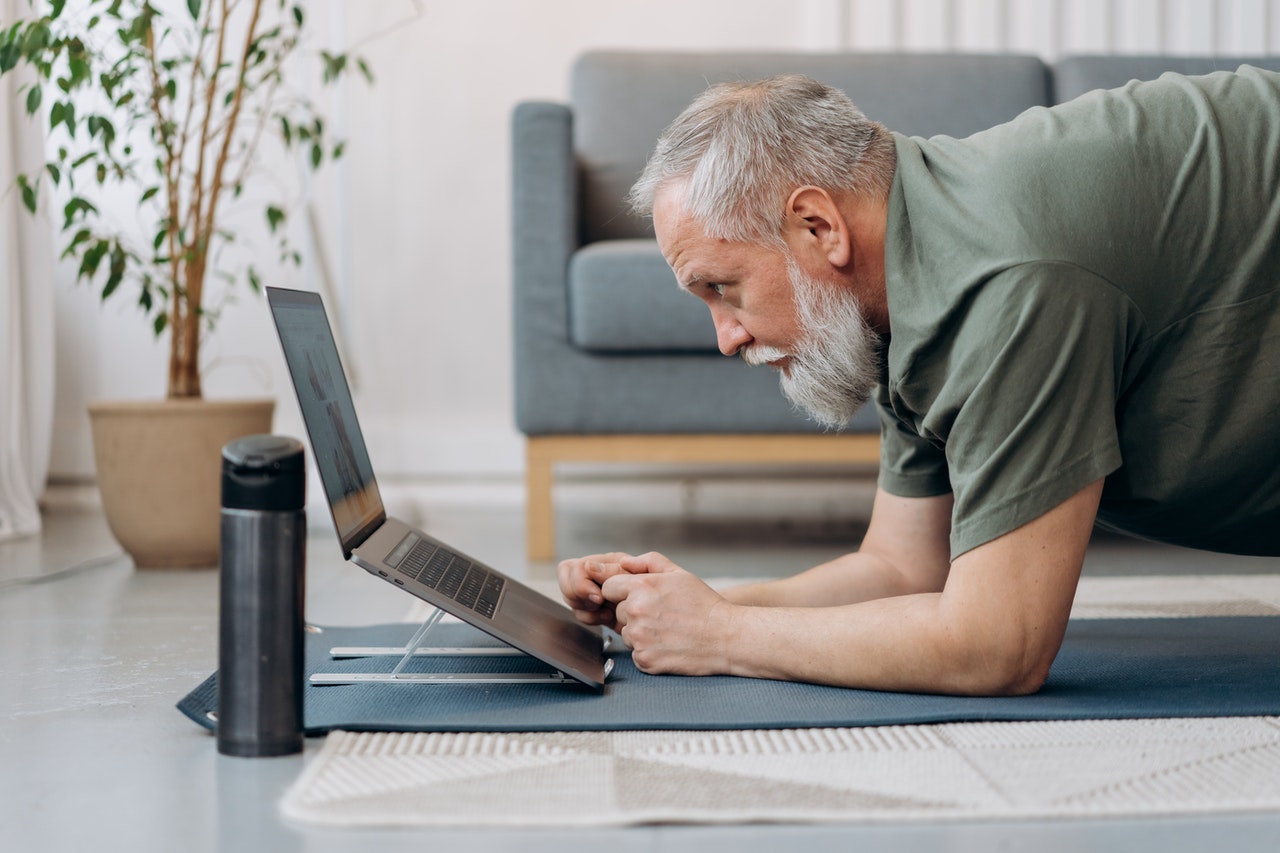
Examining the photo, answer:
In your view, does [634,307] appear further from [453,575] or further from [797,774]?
[797,774]

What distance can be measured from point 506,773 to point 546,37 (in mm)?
2526

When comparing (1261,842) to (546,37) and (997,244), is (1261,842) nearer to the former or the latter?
(997,244)

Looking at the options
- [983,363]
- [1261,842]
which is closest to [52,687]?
[983,363]

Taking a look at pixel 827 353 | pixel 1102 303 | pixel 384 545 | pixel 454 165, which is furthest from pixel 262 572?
pixel 454 165

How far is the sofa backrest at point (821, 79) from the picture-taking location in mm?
2775

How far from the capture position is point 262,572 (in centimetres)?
96

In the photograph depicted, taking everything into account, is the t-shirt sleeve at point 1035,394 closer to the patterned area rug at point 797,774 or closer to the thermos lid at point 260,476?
the patterned area rug at point 797,774

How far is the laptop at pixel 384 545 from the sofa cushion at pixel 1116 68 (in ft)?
6.51

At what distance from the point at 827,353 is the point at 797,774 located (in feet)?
1.44

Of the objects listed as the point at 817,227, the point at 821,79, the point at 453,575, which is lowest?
the point at 453,575

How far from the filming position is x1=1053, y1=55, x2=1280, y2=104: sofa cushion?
2781 mm

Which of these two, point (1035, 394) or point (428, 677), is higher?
point (1035, 394)

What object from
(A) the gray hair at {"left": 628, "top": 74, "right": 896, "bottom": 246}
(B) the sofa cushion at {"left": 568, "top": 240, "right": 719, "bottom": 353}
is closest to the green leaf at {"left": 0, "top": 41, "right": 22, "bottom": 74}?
(B) the sofa cushion at {"left": 568, "top": 240, "right": 719, "bottom": 353}

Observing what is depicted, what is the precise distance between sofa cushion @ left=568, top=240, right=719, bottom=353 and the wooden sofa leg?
0.70ft
